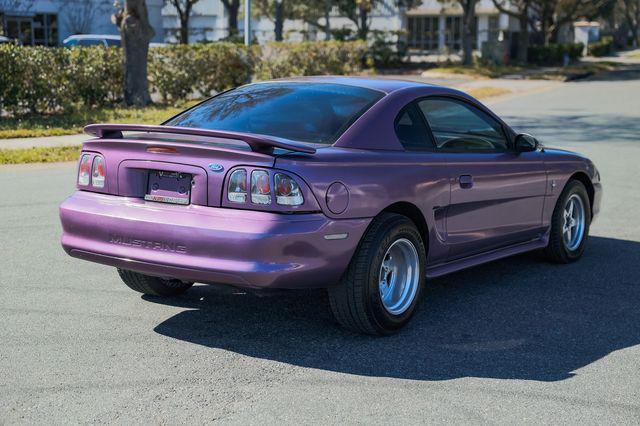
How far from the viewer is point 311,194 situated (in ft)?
16.6

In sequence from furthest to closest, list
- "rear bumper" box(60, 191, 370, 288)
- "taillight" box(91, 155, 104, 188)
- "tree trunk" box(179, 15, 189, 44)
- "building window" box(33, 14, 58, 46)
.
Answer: "tree trunk" box(179, 15, 189, 44) < "building window" box(33, 14, 58, 46) < "taillight" box(91, 155, 104, 188) < "rear bumper" box(60, 191, 370, 288)

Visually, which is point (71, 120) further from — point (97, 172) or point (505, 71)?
point (505, 71)

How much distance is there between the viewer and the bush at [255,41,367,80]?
31.0m

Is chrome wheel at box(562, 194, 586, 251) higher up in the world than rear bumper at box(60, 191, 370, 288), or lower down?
lower down

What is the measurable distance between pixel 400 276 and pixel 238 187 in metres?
1.28

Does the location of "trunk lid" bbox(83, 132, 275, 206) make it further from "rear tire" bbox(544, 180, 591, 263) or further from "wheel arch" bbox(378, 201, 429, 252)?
"rear tire" bbox(544, 180, 591, 263)

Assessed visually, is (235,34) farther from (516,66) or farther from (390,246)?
(390,246)

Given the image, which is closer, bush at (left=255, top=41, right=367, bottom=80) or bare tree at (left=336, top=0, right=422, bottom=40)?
bush at (left=255, top=41, right=367, bottom=80)

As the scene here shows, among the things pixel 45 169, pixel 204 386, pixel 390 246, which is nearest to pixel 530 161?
pixel 390 246

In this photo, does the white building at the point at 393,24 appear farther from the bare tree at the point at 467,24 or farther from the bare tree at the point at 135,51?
the bare tree at the point at 135,51

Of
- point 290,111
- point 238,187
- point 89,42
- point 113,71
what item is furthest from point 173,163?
point 89,42

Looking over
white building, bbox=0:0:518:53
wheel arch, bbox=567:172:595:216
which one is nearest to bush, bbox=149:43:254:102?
wheel arch, bbox=567:172:595:216

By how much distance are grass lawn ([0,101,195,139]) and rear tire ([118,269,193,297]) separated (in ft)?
37.1

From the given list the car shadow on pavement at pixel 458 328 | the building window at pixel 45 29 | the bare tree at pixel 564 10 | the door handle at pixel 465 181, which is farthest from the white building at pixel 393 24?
the door handle at pixel 465 181
